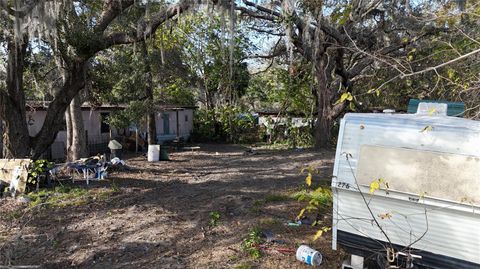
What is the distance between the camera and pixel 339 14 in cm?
412

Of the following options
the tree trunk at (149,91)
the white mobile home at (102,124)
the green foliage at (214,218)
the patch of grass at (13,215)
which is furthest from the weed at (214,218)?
the white mobile home at (102,124)

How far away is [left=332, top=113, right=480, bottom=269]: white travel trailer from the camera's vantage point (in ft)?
12.8

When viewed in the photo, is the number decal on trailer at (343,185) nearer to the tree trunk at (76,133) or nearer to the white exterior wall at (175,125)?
→ the tree trunk at (76,133)

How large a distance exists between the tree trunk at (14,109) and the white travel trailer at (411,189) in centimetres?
898

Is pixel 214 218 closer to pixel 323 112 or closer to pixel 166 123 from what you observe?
pixel 323 112

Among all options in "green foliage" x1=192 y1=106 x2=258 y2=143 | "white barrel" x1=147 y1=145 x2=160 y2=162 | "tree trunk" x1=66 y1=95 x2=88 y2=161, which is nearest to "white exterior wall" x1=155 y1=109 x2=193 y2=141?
"green foliage" x1=192 y1=106 x2=258 y2=143

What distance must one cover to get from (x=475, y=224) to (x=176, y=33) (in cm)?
2038

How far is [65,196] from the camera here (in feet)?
30.7

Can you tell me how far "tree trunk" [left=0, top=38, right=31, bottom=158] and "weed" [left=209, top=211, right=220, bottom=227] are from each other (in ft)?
20.8

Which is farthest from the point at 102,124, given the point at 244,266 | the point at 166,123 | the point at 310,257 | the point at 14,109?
the point at 310,257

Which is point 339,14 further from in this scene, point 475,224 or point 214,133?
point 214,133

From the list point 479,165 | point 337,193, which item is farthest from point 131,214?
point 479,165

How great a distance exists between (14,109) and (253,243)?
819 centimetres

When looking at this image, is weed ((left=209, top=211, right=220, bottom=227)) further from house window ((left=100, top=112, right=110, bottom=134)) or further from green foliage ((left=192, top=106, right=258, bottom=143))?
green foliage ((left=192, top=106, right=258, bottom=143))
